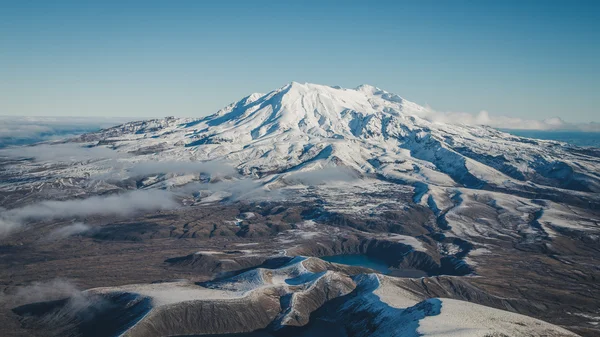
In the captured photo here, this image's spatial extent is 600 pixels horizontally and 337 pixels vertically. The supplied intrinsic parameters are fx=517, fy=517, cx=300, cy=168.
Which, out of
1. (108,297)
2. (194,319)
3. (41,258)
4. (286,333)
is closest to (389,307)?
(286,333)

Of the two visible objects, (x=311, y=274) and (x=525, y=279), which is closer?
(x=311, y=274)

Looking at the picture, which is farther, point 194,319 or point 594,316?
point 594,316

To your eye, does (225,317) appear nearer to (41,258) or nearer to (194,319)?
(194,319)

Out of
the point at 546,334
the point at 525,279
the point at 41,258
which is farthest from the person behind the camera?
the point at 41,258

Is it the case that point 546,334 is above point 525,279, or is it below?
above

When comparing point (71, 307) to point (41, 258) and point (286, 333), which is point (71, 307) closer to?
point (286, 333)

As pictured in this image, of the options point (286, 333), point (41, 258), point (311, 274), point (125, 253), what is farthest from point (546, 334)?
point (41, 258)

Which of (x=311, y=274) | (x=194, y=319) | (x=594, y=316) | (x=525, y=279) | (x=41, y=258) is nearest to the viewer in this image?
(x=194, y=319)

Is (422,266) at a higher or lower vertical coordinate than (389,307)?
lower

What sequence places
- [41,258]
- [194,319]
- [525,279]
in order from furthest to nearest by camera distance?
[41,258]
[525,279]
[194,319]
